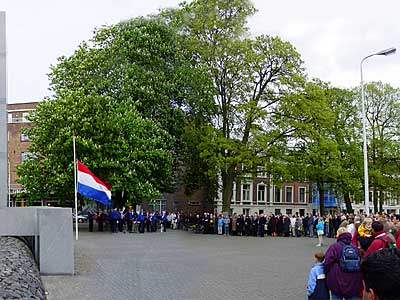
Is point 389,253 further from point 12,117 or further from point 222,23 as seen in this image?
point 12,117

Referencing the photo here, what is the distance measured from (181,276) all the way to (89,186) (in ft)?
33.6

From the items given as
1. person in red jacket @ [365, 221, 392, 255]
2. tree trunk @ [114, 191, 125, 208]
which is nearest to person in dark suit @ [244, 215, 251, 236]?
tree trunk @ [114, 191, 125, 208]

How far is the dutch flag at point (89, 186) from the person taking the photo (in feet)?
86.6

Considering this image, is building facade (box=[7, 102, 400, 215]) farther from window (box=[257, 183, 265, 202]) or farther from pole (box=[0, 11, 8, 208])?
pole (box=[0, 11, 8, 208])

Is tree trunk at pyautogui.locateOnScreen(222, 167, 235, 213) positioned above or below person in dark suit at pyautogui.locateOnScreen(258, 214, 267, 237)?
above

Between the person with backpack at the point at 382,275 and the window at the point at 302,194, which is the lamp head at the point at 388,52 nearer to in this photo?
the person with backpack at the point at 382,275

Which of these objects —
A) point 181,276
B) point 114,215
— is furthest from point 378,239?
point 114,215

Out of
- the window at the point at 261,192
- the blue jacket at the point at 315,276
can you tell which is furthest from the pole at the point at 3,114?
the window at the point at 261,192

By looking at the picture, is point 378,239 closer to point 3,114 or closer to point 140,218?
point 3,114

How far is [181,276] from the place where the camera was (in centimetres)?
1756

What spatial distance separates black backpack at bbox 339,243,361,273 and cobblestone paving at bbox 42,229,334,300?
5006 mm

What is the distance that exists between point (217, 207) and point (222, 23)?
90.3 feet

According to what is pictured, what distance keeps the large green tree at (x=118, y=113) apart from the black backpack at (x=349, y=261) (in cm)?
3348

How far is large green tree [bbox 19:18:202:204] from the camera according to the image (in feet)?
140
